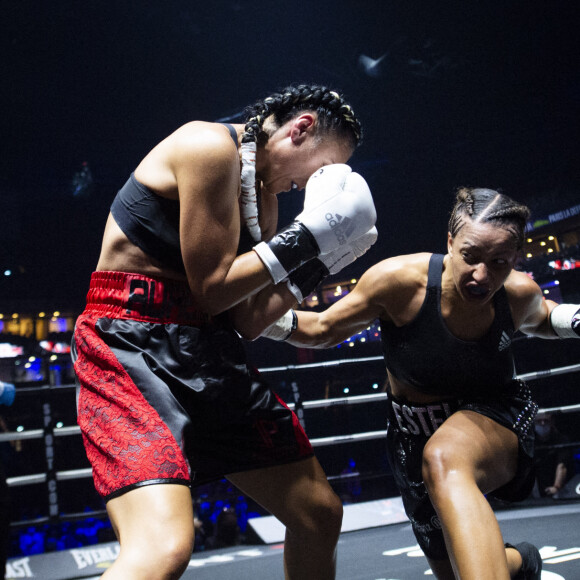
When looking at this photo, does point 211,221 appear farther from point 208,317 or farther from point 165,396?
point 165,396

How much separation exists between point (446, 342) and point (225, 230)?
0.76 m

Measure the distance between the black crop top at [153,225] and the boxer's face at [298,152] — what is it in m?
0.28

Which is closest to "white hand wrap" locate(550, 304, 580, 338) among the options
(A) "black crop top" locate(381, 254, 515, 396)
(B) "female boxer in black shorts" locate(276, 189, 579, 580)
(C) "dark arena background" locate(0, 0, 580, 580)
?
(B) "female boxer in black shorts" locate(276, 189, 579, 580)

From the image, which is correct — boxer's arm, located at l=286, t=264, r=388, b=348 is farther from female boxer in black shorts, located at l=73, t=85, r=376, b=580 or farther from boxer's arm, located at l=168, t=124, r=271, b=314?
Answer: boxer's arm, located at l=168, t=124, r=271, b=314

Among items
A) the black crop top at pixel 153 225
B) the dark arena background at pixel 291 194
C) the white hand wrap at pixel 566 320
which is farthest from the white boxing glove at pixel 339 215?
the dark arena background at pixel 291 194

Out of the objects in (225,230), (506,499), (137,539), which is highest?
(225,230)

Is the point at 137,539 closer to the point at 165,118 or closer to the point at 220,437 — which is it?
the point at 220,437

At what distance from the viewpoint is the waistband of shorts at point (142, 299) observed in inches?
42.6

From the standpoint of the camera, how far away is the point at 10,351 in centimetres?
1304

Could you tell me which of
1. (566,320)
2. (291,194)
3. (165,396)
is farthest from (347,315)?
(291,194)

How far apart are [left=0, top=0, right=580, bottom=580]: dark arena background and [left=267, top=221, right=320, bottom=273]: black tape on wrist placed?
1469 mm

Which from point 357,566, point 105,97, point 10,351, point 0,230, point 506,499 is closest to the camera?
point 506,499

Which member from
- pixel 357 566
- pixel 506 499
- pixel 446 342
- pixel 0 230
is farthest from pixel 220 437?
pixel 0 230

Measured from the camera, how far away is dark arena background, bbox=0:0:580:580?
10.3 feet
